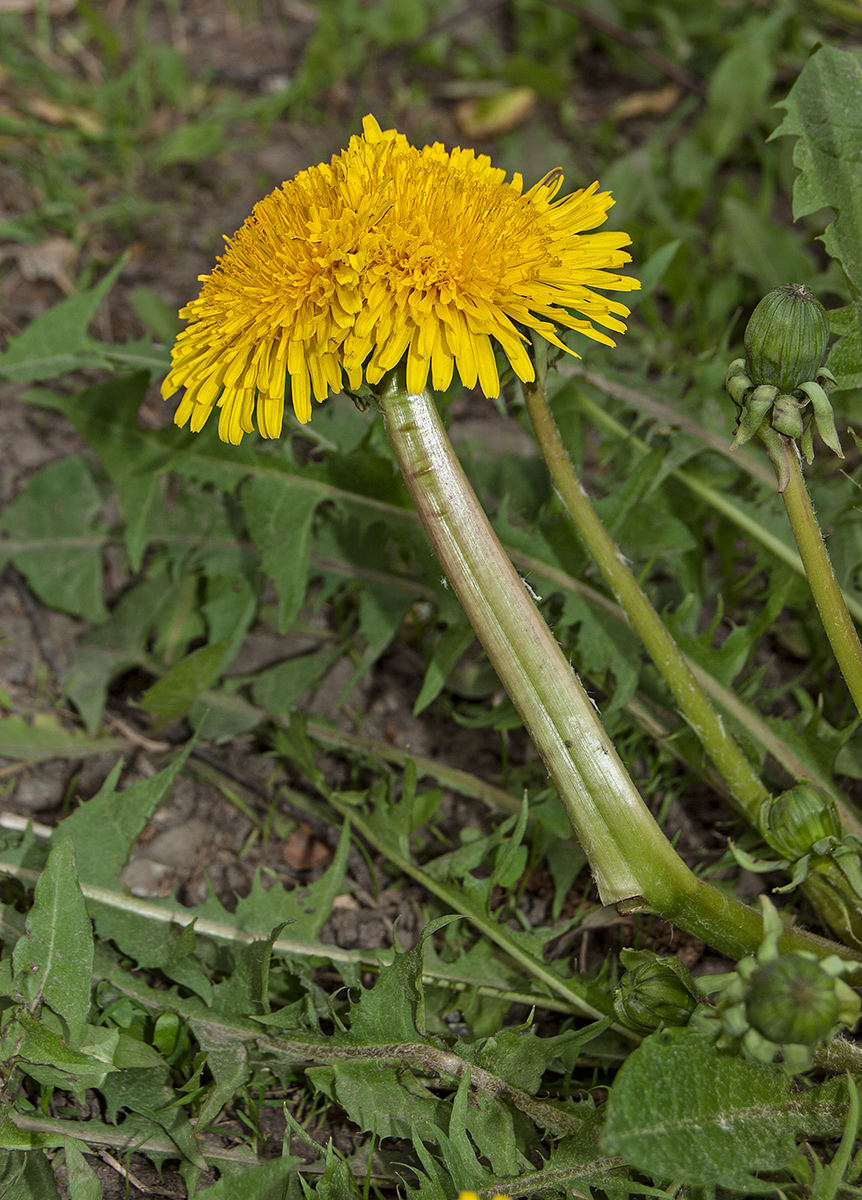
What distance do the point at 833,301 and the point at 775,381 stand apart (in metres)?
1.69

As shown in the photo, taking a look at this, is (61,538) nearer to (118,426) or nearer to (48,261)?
(118,426)

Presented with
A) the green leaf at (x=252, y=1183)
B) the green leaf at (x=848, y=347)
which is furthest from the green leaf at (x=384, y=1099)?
the green leaf at (x=848, y=347)

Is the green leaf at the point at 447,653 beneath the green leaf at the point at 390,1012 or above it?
above

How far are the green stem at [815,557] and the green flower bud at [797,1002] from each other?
0.58 meters

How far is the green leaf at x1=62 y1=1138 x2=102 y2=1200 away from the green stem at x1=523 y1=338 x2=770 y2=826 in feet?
4.48

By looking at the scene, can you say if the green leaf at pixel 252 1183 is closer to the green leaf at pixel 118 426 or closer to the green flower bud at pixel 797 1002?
the green flower bud at pixel 797 1002

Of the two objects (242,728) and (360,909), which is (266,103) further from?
(360,909)

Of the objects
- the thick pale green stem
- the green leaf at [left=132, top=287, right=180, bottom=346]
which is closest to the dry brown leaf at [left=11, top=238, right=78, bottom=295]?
the green leaf at [left=132, top=287, right=180, bottom=346]

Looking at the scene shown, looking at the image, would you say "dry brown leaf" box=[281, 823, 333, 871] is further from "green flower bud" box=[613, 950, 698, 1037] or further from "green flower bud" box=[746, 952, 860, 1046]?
"green flower bud" box=[746, 952, 860, 1046]

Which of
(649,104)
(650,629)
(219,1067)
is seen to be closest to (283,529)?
(650,629)

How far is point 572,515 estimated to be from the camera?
6.49 feet

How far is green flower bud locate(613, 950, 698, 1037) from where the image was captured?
5.36 feet

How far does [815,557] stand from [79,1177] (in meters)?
1.69

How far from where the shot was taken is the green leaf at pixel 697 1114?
4.72 feet
